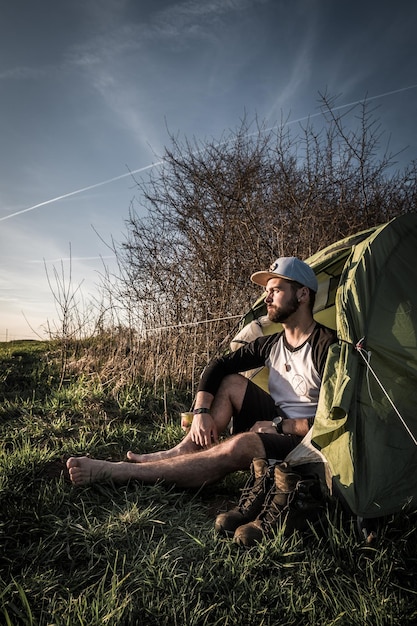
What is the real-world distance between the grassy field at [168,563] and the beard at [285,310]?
107 centimetres

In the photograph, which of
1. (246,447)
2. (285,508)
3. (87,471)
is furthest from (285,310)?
(87,471)

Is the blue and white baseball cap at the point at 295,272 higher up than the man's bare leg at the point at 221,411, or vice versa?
the blue and white baseball cap at the point at 295,272

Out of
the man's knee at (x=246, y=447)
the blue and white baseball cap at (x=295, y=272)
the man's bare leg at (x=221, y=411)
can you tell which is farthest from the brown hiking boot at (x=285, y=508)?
the blue and white baseball cap at (x=295, y=272)

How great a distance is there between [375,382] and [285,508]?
837 mm

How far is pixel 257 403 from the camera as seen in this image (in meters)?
3.22

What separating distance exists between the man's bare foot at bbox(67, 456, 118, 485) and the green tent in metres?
1.25

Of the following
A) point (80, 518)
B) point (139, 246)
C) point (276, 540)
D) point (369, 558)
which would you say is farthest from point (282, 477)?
point (139, 246)

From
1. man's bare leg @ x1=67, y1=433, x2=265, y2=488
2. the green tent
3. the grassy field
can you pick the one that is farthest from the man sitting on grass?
the green tent

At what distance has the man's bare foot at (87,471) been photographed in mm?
2764

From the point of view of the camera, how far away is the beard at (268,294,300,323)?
3.08 meters

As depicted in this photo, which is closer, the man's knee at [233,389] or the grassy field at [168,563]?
the grassy field at [168,563]

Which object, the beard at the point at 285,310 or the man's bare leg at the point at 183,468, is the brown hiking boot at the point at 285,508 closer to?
the man's bare leg at the point at 183,468

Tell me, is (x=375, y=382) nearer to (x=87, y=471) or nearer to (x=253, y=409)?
(x=253, y=409)

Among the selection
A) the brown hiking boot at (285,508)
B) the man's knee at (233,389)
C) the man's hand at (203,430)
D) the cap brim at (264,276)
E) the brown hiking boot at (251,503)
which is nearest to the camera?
the brown hiking boot at (285,508)
